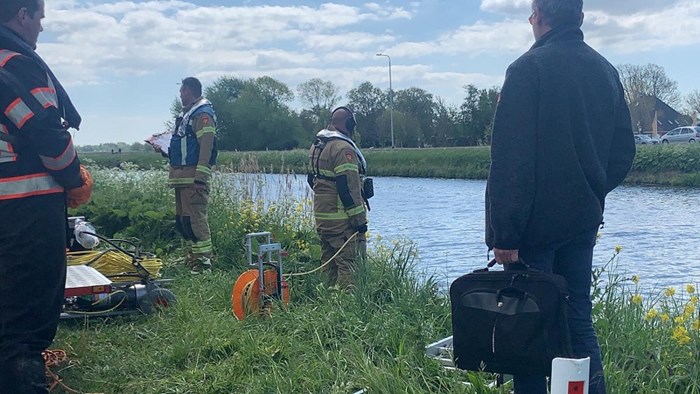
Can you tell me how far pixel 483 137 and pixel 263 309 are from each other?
170 feet

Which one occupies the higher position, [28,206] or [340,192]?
[28,206]

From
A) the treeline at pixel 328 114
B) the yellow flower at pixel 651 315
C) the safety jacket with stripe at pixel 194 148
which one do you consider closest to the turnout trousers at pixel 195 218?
the safety jacket with stripe at pixel 194 148

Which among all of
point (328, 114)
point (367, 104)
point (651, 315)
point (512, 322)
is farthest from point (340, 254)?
point (367, 104)

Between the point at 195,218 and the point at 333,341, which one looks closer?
the point at 333,341

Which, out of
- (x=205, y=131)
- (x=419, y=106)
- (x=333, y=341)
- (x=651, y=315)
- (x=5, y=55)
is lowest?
(x=333, y=341)

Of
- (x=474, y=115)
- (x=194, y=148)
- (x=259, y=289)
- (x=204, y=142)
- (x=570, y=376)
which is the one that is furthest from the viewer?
(x=474, y=115)

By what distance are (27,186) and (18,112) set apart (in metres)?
0.37

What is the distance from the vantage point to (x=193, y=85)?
26.3 ft

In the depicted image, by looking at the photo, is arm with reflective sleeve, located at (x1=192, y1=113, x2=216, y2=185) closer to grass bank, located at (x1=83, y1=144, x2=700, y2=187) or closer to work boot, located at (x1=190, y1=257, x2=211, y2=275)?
work boot, located at (x1=190, y1=257, x2=211, y2=275)

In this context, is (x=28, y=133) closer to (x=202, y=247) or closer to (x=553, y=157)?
(x=553, y=157)

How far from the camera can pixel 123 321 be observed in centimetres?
588

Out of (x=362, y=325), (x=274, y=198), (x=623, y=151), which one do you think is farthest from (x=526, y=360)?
(x=274, y=198)

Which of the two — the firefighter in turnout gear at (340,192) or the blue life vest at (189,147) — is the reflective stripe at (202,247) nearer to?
the blue life vest at (189,147)

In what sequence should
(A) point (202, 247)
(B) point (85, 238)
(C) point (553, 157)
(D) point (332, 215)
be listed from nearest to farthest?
(C) point (553, 157), (B) point (85, 238), (D) point (332, 215), (A) point (202, 247)
